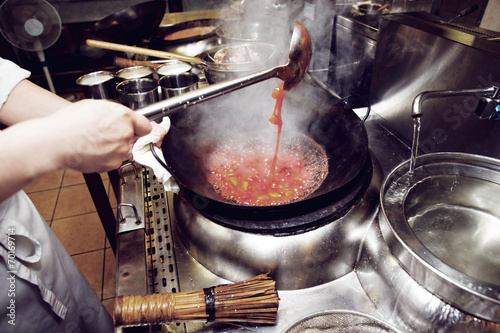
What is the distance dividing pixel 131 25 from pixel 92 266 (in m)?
2.55

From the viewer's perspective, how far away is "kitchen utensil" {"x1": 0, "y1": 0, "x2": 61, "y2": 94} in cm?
367

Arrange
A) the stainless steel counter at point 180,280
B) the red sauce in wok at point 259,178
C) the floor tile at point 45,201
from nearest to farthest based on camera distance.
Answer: the stainless steel counter at point 180,280
the red sauce in wok at point 259,178
the floor tile at point 45,201

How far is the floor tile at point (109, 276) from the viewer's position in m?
2.63

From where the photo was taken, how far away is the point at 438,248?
1083 millimetres

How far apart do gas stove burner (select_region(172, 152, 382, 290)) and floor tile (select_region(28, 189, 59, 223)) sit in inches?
118

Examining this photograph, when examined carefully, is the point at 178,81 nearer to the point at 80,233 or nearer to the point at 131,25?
the point at 131,25

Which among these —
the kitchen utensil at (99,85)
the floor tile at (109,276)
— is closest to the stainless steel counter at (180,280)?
the kitchen utensil at (99,85)

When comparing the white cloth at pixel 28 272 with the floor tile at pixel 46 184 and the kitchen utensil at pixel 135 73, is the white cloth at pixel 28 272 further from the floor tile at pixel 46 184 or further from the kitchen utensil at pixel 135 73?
the floor tile at pixel 46 184

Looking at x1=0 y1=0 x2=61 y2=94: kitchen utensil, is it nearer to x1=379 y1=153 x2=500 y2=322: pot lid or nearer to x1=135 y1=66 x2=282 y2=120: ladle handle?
x1=135 y1=66 x2=282 y2=120: ladle handle

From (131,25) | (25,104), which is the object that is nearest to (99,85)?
(25,104)

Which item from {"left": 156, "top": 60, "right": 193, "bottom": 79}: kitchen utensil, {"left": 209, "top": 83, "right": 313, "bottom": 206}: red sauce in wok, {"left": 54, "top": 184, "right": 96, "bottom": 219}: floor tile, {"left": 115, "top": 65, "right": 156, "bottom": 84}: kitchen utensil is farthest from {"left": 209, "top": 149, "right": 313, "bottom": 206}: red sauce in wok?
{"left": 54, "top": 184, "right": 96, "bottom": 219}: floor tile

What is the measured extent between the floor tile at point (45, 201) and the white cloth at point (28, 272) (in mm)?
2318

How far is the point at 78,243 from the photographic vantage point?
3084 mm

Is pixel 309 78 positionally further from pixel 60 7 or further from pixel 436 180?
pixel 60 7
